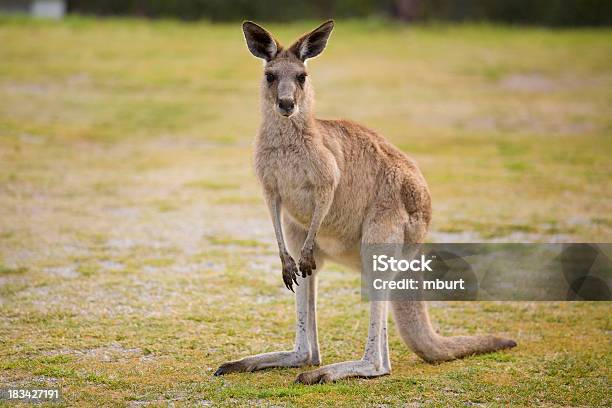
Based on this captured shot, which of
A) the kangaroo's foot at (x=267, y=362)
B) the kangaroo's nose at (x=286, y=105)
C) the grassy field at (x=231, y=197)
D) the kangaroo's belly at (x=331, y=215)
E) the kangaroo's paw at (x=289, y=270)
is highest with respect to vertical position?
the kangaroo's nose at (x=286, y=105)

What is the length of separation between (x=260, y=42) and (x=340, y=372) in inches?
70.6

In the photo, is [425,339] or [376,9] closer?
[425,339]

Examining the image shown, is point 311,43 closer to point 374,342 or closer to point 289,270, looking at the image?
point 289,270

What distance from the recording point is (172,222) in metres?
8.98

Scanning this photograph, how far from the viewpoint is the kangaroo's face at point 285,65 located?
188 inches

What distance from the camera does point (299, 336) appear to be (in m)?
5.10

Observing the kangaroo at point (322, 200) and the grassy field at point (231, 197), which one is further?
the grassy field at point (231, 197)

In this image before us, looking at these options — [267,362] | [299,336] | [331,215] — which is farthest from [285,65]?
[267,362]

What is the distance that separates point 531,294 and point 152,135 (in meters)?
8.34

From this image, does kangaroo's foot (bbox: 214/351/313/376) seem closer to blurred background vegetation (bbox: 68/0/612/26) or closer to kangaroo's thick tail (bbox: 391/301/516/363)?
kangaroo's thick tail (bbox: 391/301/516/363)

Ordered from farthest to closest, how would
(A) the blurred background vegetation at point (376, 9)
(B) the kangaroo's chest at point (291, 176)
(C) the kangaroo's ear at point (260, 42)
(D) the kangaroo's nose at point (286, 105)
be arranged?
(A) the blurred background vegetation at point (376, 9) < (C) the kangaroo's ear at point (260, 42) < (B) the kangaroo's chest at point (291, 176) < (D) the kangaroo's nose at point (286, 105)

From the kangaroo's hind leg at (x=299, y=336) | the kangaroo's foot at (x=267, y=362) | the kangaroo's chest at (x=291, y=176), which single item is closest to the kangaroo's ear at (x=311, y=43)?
the kangaroo's chest at (x=291, y=176)

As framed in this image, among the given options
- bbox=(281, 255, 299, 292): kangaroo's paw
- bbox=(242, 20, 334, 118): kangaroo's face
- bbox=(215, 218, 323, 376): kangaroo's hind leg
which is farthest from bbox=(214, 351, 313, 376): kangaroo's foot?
bbox=(242, 20, 334, 118): kangaroo's face

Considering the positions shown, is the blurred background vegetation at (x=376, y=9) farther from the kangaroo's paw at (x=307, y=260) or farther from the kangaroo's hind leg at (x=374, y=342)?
the kangaroo's paw at (x=307, y=260)
